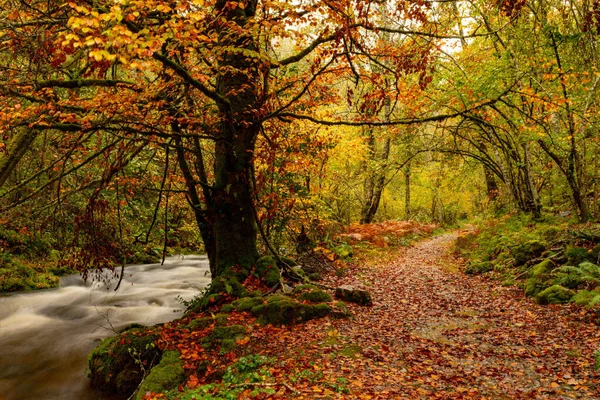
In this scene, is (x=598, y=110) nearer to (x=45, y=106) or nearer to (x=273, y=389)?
(x=273, y=389)

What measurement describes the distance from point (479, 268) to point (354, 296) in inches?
206

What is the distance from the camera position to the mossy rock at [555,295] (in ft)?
24.4

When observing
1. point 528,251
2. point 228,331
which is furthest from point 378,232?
point 228,331

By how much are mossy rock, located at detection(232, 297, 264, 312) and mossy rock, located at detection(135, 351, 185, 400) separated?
1.73m

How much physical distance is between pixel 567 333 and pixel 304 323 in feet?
14.0

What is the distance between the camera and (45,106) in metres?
6.43

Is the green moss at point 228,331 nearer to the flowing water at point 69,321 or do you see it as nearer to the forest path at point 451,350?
the forest path at point 451,350

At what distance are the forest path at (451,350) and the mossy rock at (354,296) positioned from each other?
19cm

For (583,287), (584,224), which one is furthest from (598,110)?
(583,287)

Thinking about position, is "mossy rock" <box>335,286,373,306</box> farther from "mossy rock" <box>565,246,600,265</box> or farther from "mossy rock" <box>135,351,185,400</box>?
"mossy rock" <box>565,246,600,265</box>

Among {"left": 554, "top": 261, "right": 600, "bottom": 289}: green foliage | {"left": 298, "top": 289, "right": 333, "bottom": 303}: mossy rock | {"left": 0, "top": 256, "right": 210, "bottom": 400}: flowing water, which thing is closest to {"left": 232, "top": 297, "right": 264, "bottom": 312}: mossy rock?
{"left": 298, "top": 289, "right": 333, "bottom": 303}: mossy rock

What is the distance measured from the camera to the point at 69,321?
1053cm

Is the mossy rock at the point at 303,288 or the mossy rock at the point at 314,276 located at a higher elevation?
the mossy rock at the point at 303,288

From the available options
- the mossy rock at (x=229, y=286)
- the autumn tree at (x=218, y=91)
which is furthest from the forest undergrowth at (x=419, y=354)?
the autumn tree at (x=218, y=91)
